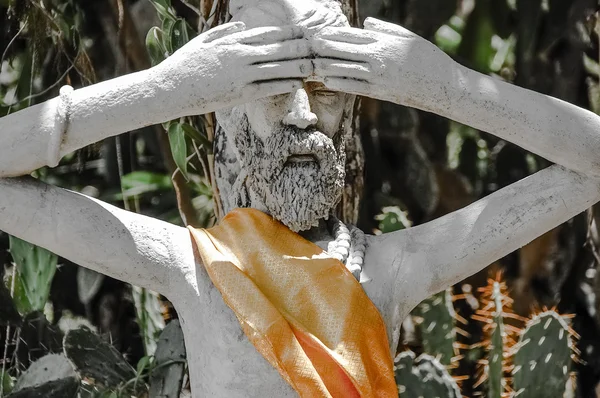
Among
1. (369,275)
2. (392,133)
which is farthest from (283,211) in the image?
(392,133)

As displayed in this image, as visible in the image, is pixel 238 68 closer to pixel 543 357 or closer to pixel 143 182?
pixel 543 357

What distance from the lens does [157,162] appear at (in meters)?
5.14

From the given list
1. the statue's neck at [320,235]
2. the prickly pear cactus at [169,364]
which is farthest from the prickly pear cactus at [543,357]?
the statue's neck at [320,235]

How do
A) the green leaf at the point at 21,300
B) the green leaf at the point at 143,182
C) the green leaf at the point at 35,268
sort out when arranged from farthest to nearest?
the green leaf at the point at 143,182, the green leaf at the point at 21,300, the green leaf at the point at 35,268

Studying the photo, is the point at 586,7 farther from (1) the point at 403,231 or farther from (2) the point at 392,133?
(1) the point at 403,231

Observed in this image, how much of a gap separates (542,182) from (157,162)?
2.57 metres

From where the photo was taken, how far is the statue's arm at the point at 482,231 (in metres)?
2.75

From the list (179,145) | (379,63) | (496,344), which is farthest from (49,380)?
(379,63)

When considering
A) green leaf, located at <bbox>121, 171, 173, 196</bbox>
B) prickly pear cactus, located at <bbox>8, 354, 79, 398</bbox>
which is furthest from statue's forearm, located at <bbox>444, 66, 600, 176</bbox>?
green leaf, located at <bbox>121, 171, 173, 196</bbox>

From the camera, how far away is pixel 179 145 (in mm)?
3609

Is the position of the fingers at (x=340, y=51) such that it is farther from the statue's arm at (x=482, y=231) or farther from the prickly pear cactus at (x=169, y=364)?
the prickly pear cactus at (x=169, y=364)

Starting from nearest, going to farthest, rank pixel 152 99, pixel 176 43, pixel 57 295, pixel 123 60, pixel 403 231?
pixel 152 99 → pixel 403 231 → pixel 176 43 → pixel 123 60 → pixel 57 295

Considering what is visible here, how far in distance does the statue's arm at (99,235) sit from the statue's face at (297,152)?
0.21m

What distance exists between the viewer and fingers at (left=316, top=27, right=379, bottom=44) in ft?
8.63
